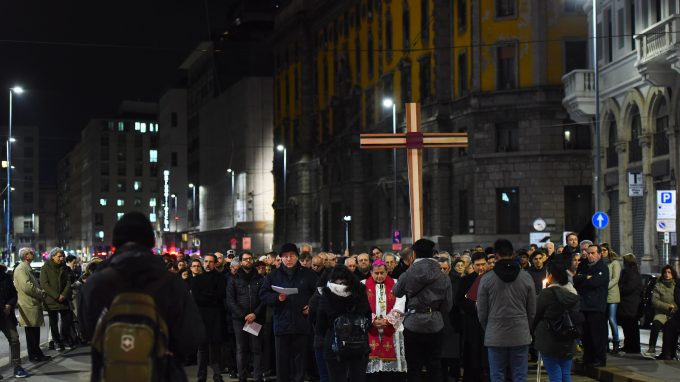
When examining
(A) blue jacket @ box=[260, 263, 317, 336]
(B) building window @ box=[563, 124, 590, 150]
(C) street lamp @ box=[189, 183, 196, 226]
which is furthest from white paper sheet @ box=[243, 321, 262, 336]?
(C) street lamp @ box=[189, 183, 196, 226]

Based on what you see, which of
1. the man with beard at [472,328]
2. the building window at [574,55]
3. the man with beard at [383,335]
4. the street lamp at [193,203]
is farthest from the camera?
the street lamp at [193,203]

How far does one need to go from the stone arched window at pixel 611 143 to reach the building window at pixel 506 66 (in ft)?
41.1

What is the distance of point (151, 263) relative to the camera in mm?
7660

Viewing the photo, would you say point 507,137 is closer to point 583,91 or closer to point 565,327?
point 583,91

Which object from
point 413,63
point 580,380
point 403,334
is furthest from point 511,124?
point 403,334

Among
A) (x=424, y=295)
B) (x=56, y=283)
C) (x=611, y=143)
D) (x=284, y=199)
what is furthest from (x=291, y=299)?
(x=284, y=199)

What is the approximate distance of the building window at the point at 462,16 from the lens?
2272 inches

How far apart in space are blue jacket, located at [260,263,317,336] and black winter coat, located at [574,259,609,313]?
196 inches

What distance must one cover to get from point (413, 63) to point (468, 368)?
1949 inches

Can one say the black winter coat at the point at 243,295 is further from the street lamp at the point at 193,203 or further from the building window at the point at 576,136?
the street lamp at the point at 193,203

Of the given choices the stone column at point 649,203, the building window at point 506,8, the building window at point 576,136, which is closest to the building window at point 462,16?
the building window at point 506,8

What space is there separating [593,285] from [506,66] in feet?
125

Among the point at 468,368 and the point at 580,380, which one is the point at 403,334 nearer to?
the point at 468,368

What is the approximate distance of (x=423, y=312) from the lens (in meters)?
13.6
